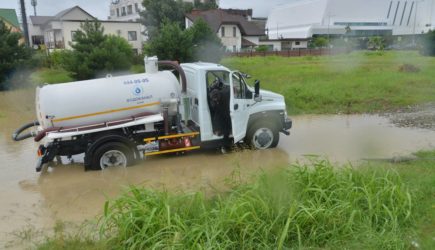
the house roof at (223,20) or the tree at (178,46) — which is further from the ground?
the house roof at (223,20)

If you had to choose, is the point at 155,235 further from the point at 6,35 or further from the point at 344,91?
the point at 6,35

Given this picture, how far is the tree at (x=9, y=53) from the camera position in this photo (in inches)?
752

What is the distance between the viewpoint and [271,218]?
13.8 feet

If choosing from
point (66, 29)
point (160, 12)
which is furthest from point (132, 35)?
point (66, 29)

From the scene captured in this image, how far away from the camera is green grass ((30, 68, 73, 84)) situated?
19.2 metres

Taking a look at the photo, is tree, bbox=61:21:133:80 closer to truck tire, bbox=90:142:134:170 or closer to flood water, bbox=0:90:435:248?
flood water, bbox=0:90:435:248

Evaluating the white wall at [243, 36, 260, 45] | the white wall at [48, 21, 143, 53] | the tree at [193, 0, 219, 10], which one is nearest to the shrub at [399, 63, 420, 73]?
the white wall at [48, 21, 143, 53]

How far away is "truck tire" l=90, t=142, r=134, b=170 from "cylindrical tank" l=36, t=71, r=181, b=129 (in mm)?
521

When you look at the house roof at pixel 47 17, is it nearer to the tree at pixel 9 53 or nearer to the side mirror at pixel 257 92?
the tree at pixel 9 53

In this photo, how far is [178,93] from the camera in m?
7.81

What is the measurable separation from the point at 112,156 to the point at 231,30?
35.1 metres

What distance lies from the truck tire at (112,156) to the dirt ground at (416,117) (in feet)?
25.2

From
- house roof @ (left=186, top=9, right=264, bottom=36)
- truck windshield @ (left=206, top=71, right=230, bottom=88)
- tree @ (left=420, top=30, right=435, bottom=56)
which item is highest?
house roof @ (left=186, top=9, right=264, bottom=36)

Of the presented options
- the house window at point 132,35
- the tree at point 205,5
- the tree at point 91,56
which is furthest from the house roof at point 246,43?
the tree at point 91,56
